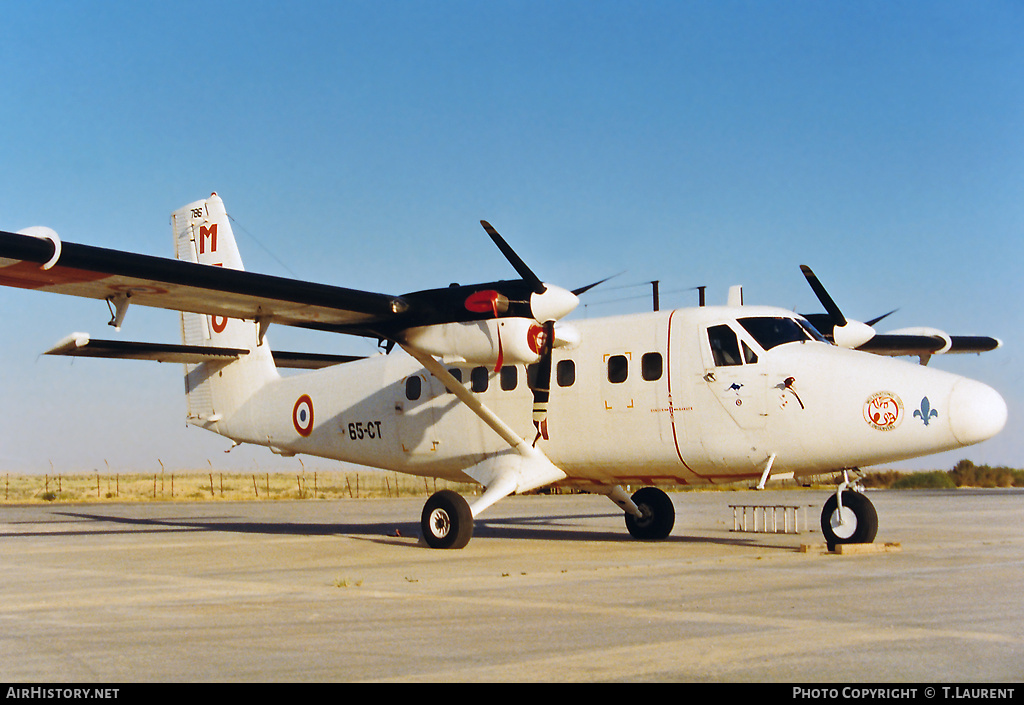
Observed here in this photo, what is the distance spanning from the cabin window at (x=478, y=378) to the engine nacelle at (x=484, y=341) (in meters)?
1.83

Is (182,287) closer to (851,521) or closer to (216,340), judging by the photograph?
(216,340)

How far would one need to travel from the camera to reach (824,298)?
15375mm

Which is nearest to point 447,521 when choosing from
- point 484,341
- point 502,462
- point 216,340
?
point 502,462

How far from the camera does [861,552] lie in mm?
13031

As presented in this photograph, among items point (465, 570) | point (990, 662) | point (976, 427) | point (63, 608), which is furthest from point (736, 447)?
point (63, 608)

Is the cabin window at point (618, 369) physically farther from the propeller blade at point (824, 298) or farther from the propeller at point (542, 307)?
the propeller blade at point (824, 298)

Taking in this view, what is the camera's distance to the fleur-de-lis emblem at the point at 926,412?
40.5 feet

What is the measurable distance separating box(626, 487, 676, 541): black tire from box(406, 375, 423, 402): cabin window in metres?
4.12

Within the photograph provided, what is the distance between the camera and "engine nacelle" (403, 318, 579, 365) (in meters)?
13.6

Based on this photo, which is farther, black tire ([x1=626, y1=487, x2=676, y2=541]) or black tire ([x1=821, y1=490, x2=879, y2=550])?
black tire ([x1=626, y1=487, x2=676, y2=541])

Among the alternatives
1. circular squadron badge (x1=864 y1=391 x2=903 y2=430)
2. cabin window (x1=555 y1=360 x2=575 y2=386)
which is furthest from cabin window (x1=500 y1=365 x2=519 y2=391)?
circular squadron badge (x1=864 y1=391 x2=903 y2=430)

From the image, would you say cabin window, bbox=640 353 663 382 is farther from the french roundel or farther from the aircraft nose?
the french roundel

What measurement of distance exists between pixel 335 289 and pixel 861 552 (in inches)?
318
